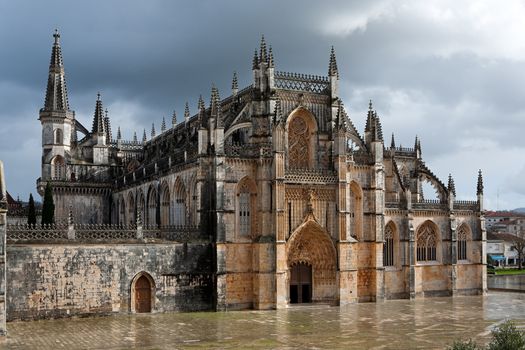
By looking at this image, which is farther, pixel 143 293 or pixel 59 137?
pixel 59 137

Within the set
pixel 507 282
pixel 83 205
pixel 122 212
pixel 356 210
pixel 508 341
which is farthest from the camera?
pixel 507 282

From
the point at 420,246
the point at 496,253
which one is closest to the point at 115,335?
the point at 420,246

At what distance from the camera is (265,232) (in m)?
49.4

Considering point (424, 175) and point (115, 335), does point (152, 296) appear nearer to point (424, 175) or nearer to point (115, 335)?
point (115, 335)

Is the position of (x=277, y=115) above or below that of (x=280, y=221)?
above

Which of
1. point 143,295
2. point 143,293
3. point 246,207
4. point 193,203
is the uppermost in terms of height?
point 193,203

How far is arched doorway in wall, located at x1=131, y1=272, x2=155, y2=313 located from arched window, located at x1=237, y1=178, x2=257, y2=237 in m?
7.57

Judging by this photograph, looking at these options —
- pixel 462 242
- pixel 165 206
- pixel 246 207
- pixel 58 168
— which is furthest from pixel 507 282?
pixel 58 168

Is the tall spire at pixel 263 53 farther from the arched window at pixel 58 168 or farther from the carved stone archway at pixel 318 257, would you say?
the arched window at pixel 58 168

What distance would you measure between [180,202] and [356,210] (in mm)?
14634

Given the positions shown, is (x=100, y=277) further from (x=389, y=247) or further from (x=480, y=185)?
(x=480, y=185)

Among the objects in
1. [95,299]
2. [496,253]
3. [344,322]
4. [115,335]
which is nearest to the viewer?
[115,335]

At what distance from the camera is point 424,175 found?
70.4 metres

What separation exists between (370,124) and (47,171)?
41379 millimetres
